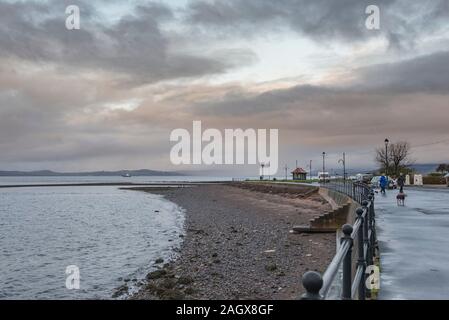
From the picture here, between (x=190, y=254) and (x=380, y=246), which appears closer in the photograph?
(x=380, y=246)

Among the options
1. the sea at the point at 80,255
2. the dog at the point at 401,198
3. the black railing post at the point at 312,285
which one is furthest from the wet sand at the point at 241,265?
the black railing post at the point at 312,285

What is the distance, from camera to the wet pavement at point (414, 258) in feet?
22.4

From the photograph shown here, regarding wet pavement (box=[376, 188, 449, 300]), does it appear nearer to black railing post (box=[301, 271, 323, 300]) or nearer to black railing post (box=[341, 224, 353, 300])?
black railing post (box=[341, 224, 353, 300])

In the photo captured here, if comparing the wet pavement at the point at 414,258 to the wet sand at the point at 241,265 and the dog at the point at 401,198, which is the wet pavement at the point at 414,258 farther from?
the dog at the point at 401,198

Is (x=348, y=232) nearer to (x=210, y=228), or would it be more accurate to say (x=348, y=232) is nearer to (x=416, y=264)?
(x=416, y=264)

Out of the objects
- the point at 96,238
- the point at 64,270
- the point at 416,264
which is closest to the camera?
the point at 416,264

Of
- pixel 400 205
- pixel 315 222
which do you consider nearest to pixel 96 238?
pixel 315 222

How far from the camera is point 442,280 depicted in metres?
7.48

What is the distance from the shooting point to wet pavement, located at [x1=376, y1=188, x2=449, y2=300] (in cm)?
684

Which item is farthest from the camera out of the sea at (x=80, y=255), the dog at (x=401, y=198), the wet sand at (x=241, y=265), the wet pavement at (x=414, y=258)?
the dog at (x=401, y=198)

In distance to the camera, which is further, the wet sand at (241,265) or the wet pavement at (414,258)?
the wet sand at (241,265)

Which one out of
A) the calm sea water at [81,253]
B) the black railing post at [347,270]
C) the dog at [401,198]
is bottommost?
the calm sea water at [81,253]

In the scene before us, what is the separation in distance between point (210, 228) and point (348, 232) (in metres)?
29.1

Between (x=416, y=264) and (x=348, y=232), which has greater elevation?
(x=348, y=232)
